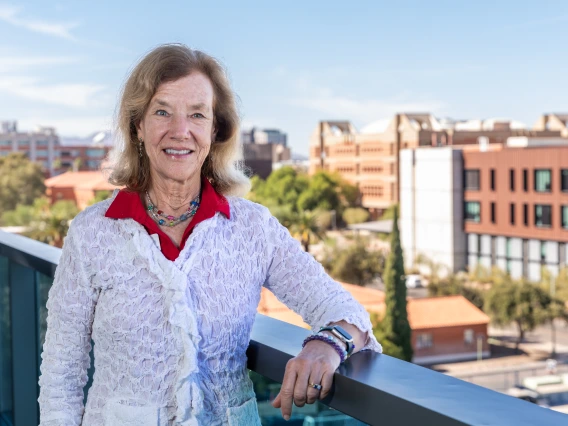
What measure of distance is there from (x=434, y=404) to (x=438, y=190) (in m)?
42.6

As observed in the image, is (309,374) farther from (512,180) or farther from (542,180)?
Answer: (512,180)

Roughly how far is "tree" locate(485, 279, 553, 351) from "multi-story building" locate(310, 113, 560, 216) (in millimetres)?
28097

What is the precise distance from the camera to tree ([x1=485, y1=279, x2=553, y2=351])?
32844mm

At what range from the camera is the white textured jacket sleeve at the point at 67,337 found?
1.19 meters

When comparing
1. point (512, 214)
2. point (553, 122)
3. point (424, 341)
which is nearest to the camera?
point (424, 341)

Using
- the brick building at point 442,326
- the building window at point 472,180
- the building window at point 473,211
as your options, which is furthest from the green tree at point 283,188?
the brick building at point 442,326

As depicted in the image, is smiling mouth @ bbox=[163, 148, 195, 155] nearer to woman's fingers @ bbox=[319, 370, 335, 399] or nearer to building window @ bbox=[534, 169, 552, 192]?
woman's fingers @ bbox=[319, 370, 335, 399]

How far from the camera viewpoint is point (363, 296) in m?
32.2

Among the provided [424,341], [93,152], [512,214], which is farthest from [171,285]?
[93,152]

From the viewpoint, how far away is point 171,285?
1146 mm

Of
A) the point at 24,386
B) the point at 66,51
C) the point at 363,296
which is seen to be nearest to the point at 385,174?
the point at 363,296

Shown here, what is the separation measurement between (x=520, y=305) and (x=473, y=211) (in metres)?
9.46

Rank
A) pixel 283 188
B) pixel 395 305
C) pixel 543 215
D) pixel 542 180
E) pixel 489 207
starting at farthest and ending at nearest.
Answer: pixel 283 188
pixel 489 207
pixel 543 215
pixel 542 180
pixel 395 305

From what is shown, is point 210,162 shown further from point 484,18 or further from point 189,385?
point 484,18
